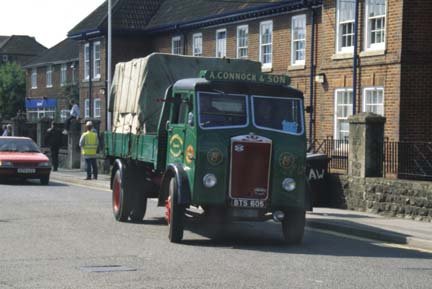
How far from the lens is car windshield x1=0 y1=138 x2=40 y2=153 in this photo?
27.6 metres

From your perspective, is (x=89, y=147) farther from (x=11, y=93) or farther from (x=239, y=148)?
(x=11, y=93)

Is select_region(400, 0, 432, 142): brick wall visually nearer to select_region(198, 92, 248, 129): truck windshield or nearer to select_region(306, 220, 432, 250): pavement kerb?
select_region(306, 220, 432, 250): pavement kerb

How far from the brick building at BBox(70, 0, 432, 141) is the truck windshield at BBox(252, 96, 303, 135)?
1200 cm

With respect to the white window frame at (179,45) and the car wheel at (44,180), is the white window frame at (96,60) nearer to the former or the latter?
the white window frame at (179,45)

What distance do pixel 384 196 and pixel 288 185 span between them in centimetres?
539

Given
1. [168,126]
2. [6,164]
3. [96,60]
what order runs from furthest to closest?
[96,60], [6,164], [168,126]

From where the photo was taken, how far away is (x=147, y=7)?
4522cm

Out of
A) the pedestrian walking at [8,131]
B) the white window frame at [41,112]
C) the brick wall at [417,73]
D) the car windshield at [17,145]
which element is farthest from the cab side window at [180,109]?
the white window frame at [41,112]

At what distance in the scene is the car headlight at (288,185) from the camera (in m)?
13.2

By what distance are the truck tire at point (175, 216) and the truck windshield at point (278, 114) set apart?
5.34 feet

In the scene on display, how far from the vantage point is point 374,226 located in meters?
15.5

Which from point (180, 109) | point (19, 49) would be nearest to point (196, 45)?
point (180, 109)

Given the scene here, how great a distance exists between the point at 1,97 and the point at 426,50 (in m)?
59.9

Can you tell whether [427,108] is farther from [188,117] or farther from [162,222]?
[188,117]
